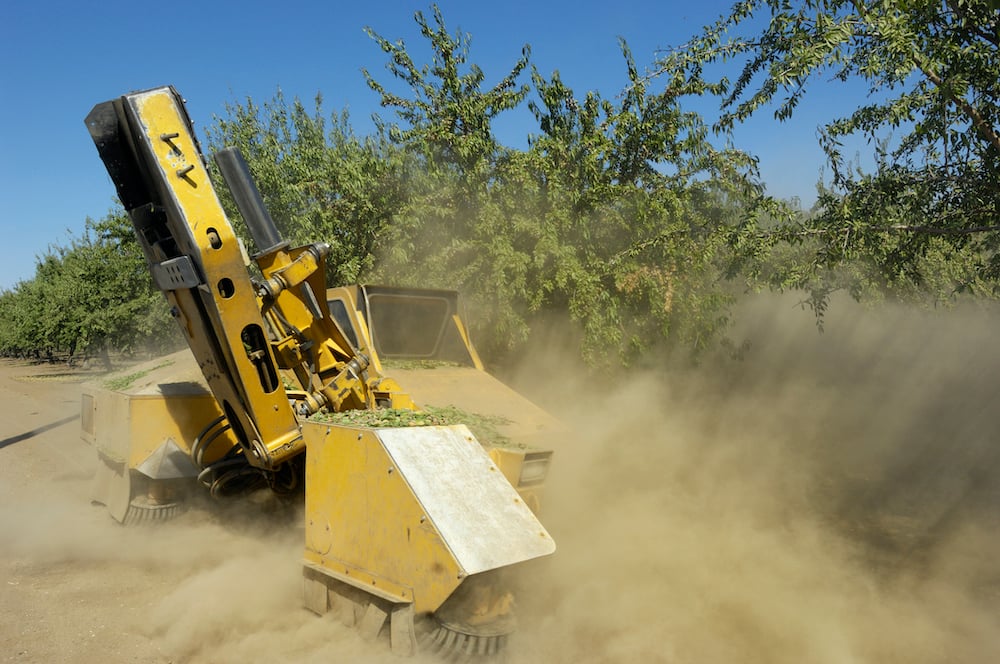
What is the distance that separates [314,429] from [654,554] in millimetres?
2914

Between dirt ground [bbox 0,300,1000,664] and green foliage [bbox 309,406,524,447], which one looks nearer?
green foliage [bbox 309,406,524,447]

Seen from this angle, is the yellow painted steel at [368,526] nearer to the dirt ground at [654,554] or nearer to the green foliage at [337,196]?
the dirt ground at [654,554]

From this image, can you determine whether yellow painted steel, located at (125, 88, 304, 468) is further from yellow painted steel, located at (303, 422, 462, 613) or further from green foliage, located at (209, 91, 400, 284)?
green foliage, located at (209, 91, 400, 284)

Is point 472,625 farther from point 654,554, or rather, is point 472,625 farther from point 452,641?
point 654,554

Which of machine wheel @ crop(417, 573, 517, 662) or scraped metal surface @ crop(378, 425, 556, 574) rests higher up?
scraped metal surface @ crop(378, 425, 556, 574)

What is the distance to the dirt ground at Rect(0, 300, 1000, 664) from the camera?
13.9ft

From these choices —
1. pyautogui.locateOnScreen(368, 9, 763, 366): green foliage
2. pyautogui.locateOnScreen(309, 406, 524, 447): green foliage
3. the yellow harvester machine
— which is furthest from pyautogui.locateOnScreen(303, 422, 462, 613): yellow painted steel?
pyautogui.locateOnScreen(368, 9, 763, 366): green foliage

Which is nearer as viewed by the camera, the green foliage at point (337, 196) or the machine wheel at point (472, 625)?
the machine wheel at point (472, 625)

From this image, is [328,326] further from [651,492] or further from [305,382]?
[651,492]

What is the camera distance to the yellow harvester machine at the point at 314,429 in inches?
142

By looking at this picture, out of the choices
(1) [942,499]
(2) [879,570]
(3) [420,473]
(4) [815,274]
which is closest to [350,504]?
(3) [420,473]

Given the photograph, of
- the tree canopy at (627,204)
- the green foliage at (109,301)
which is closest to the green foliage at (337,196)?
the tree canopy at (627,204)

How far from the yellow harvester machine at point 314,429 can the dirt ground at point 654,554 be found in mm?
337

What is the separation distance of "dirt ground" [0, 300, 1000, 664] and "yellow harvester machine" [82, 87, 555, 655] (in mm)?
337
